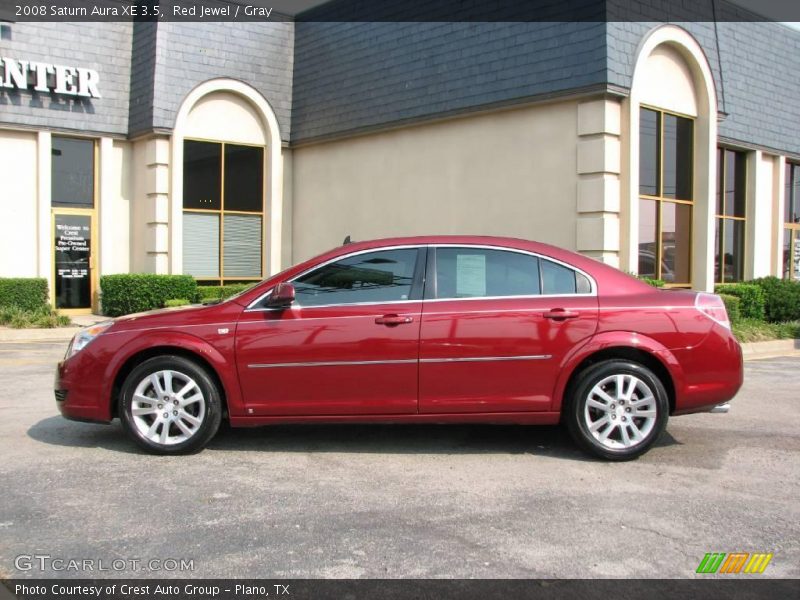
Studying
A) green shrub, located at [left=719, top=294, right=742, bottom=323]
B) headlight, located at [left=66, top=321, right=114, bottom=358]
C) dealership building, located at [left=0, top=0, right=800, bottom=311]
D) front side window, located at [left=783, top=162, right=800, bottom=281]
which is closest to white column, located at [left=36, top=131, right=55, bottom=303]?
dealership building, located at [left=0, top=0, right=800, bottom=311]

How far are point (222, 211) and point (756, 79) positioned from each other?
11.9m

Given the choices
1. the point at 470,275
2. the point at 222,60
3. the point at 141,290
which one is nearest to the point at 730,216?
the point at 222,60

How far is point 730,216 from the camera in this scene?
677 inches

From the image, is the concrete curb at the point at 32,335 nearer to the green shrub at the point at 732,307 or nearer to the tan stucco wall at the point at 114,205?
the tan stucco wall at the point at 114,205

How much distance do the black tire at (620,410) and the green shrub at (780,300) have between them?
442 inches

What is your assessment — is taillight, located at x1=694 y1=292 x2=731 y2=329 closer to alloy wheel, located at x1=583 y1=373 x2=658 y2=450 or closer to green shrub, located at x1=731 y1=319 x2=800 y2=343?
alloy wheel, located at x1=583 y1=373 x2=658 y2=450

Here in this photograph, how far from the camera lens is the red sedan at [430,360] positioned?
5.55 metres

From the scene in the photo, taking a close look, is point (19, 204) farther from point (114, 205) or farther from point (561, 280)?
point (561, 280)

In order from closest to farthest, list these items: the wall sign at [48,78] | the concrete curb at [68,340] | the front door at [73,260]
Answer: the concrete curb at [68,340], the wall sign at [48,78], the front door at [73,260]

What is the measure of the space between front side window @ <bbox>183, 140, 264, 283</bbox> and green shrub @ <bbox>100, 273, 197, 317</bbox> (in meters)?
1.03

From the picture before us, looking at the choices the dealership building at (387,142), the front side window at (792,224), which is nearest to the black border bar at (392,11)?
the dealership building at (387,142)

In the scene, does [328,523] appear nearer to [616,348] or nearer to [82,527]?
[82,527]

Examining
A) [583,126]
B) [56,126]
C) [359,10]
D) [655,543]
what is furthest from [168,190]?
[655,543]

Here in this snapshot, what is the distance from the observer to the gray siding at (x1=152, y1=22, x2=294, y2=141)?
633 inches
